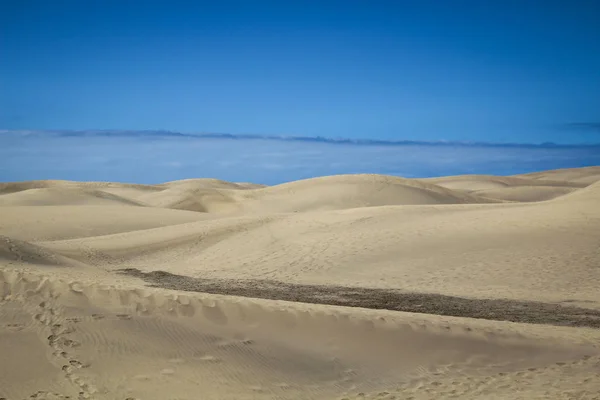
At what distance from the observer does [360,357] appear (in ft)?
30.2

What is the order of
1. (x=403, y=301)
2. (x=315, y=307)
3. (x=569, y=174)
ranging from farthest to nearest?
1. (x=569, y=174)
2. (x=403, y=301)
3. (x=315, y=307)

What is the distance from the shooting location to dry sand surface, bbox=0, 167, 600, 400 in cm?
789

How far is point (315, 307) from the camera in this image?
10945mm

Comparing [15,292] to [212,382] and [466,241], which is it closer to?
[212,382]

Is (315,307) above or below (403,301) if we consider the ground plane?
above

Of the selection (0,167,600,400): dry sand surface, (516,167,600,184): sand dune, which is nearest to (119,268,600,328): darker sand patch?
(0,167,600,400): dry sand surface

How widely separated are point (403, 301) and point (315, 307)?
371 centimetres

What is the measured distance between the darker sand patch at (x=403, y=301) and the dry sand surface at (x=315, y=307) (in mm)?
62

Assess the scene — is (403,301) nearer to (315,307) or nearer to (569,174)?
(315,307)

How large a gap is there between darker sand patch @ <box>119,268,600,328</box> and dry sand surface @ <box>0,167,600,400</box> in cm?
6

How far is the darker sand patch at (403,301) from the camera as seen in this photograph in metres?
12.5

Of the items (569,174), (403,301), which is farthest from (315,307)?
(569,174)

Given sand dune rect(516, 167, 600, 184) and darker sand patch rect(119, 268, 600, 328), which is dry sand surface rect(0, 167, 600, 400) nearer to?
darker sand patch rect(119, 268, 600, 328)

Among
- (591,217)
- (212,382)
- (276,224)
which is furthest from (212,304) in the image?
(591,217)
